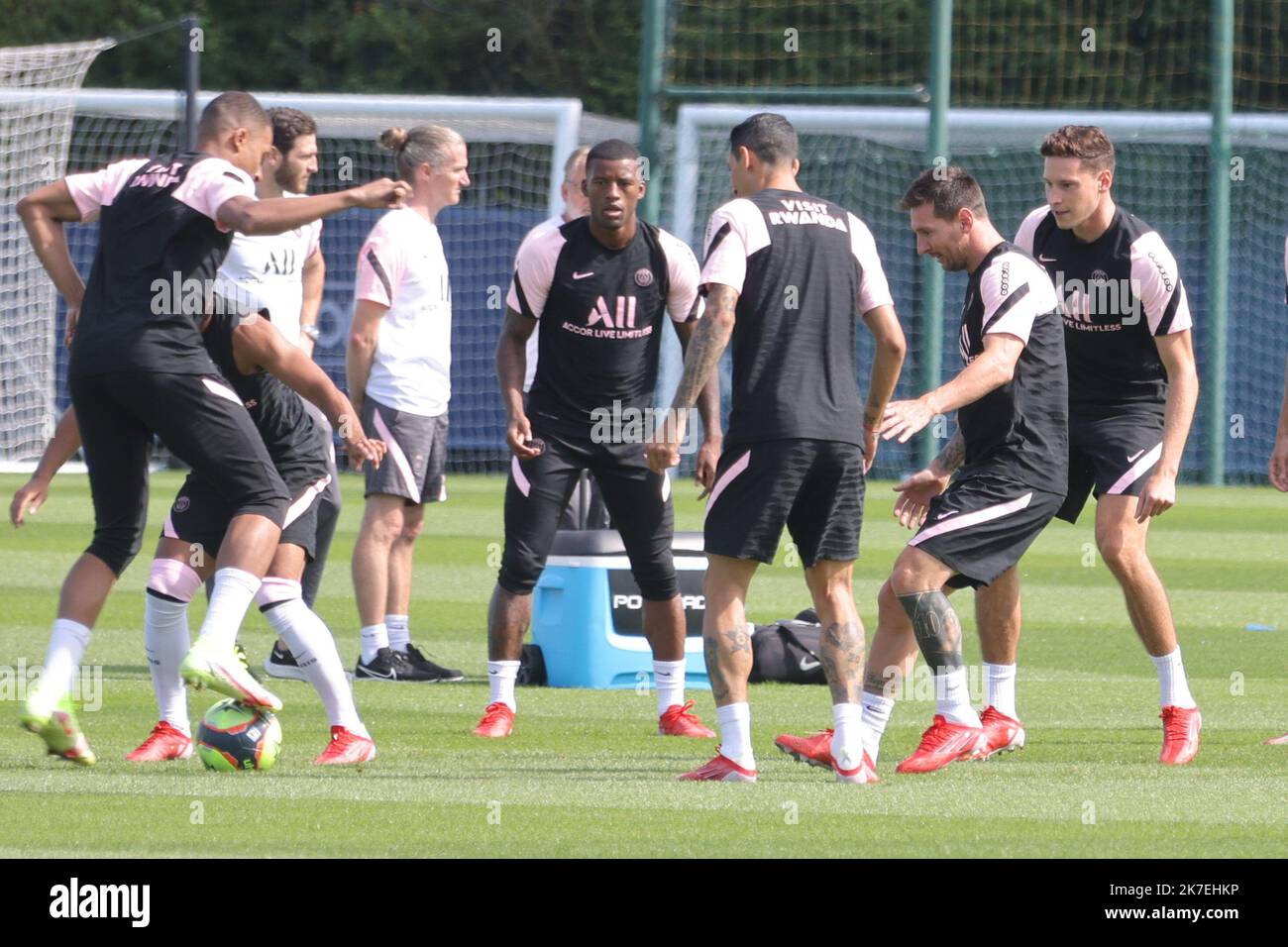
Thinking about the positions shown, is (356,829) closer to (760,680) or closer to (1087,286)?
(1087,286)

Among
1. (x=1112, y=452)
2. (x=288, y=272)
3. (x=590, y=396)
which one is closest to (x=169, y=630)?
(x=590, y=396)

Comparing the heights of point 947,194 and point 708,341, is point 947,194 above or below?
above

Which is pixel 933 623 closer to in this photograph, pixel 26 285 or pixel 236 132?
pixel 236 132

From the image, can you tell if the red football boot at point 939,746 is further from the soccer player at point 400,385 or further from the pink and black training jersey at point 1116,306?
the soccer player at point 400,385

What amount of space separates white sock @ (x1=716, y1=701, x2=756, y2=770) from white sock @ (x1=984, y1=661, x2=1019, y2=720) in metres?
1.39

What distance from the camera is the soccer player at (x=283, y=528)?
730 cm

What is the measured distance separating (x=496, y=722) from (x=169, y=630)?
1359 mm

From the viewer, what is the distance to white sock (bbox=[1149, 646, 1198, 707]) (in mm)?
7820

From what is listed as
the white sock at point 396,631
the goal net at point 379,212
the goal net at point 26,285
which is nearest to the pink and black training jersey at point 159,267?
the white sock at point 396,631

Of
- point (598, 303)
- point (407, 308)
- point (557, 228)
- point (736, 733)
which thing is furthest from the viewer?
point (407, 308)

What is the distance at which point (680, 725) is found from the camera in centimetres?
834

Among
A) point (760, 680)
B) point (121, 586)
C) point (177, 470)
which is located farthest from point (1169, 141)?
point (760, 680)

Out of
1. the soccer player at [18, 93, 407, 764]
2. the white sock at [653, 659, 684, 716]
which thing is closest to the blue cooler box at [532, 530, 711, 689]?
the white sock at [653, 659, 684, 716]

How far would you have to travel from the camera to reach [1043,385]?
295 inches
